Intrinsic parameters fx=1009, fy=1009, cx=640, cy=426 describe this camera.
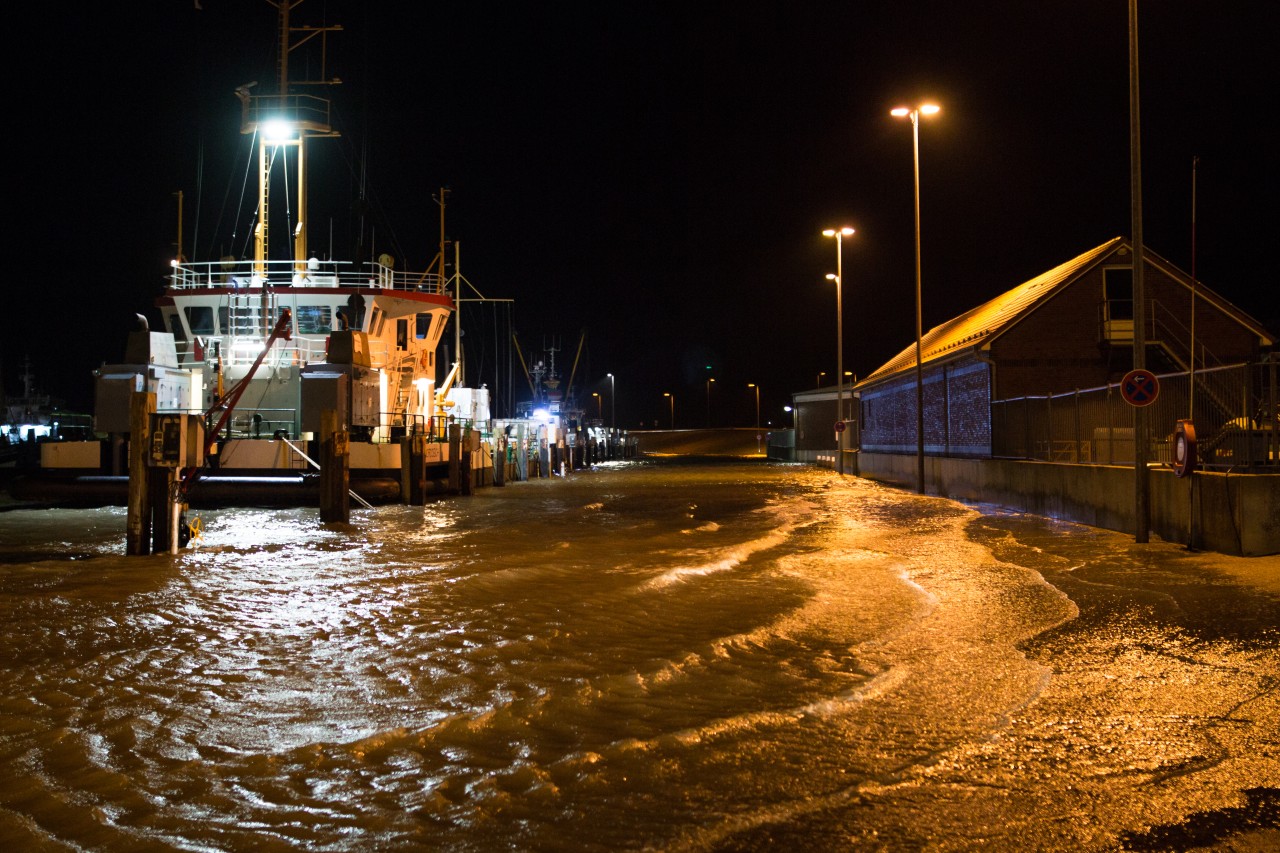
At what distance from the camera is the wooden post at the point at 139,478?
13.3 m

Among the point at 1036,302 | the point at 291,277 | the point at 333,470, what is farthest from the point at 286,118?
the point at 1036,302

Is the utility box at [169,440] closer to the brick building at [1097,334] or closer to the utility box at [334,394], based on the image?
the utility box at [334,394]

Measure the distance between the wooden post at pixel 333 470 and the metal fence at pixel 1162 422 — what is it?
1319 centimetres

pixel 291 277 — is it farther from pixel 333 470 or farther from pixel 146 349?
pixel 333 470

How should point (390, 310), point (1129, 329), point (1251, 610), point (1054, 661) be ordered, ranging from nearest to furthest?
point (1054, 661) → point (1251, 610) → point (1129, 329) → point (390, 310)

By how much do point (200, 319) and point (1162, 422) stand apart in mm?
23825

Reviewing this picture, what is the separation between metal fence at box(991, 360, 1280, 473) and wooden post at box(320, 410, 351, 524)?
13188 millimetres

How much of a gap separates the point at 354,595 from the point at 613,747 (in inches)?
229

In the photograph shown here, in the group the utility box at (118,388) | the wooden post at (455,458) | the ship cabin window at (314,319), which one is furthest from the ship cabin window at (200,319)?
the wooden post at (455,458)

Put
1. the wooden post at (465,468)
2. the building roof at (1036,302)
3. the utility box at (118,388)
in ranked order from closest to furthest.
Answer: the utility box at (118,388), the building roof at (1036,302), the wooden post at (465,468)

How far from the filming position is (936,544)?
1482 cm

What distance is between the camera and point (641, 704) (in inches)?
238

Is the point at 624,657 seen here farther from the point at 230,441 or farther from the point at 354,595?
the point at 230,441

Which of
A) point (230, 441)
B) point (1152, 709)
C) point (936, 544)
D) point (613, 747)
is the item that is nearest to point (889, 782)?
point (613, 747)
